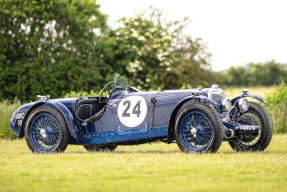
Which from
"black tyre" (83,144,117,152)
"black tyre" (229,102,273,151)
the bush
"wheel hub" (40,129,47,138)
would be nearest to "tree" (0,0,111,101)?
the bush

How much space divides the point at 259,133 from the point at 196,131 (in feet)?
5.19

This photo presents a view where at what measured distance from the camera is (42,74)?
24469 millimetres

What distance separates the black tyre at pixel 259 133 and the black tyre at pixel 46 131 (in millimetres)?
3252

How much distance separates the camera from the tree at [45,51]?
24.5 meters

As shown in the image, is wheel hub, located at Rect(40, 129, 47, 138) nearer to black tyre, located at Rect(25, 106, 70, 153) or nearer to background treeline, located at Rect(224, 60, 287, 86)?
black tyre, located at Rect(25, 106, 70, 153)

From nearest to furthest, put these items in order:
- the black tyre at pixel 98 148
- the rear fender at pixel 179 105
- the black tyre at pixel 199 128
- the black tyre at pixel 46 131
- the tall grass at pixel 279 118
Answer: the black tyre at pixel 199 128 < the rear fender at pixel 179 105 < the black tyre at pixel 46 131 < the black tyre at pixel 98 148 < the tall grass at pixel 279 118

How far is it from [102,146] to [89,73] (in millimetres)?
15647

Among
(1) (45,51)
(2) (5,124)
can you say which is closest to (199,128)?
(2) (5,124)

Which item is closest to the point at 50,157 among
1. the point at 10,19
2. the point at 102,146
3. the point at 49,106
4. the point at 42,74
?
the point at 49,106

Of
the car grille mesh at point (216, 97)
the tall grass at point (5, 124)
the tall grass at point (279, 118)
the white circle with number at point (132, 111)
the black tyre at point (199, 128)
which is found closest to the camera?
the black tyre at point (199, 128)

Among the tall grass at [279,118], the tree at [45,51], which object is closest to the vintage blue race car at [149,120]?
the tall grass at [279,118]

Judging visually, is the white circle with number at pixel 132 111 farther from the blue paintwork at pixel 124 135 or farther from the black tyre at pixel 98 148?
the black tyre at pixel 98 148

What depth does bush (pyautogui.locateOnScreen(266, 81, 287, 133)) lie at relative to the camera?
14.8m

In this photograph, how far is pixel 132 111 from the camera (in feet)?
28.6
